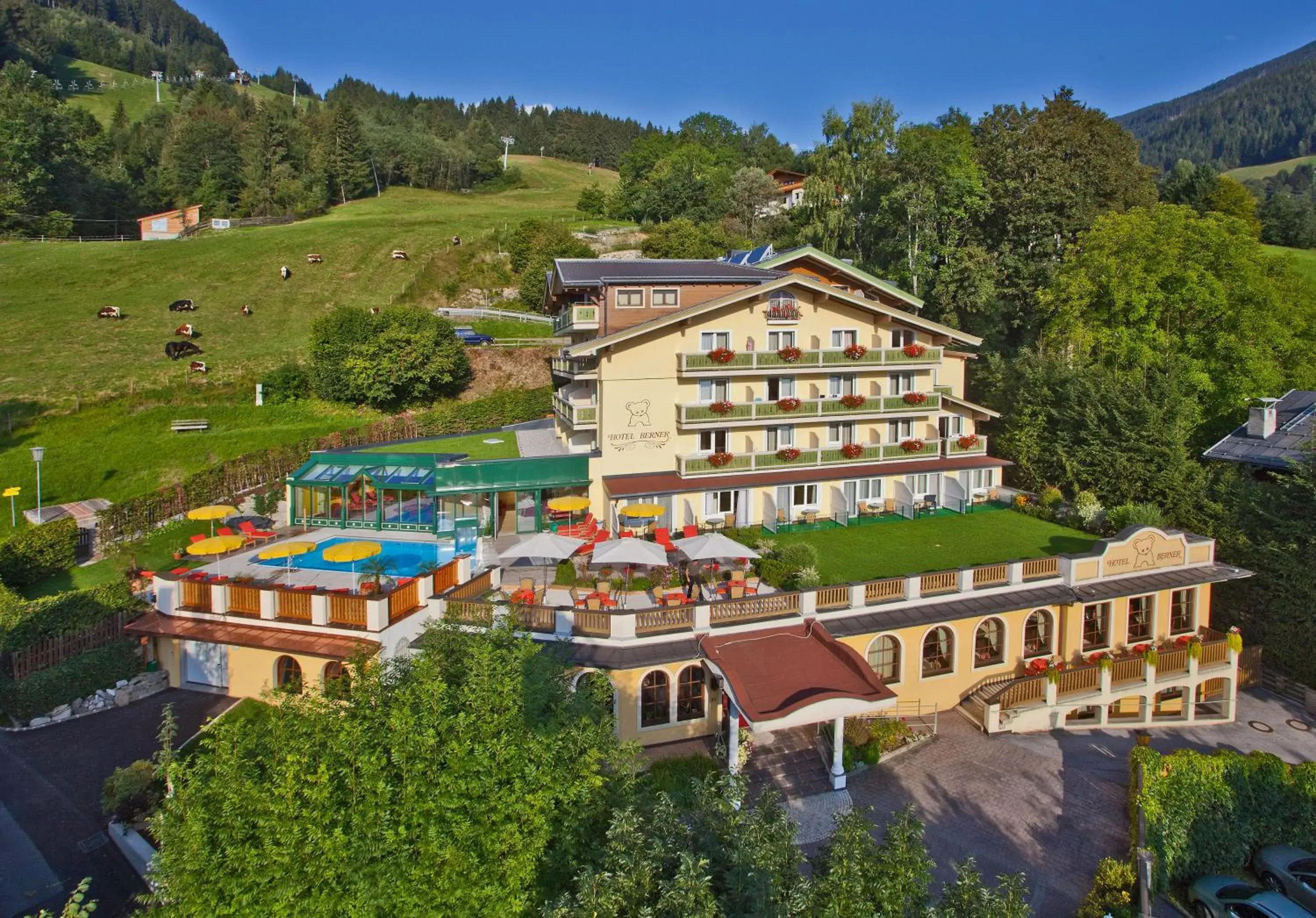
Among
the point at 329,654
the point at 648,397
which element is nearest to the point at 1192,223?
the point at 648,397

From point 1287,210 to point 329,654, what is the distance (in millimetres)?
92774

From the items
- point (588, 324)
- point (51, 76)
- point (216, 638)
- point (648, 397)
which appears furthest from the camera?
point (51, 76)

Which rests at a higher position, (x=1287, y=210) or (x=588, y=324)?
(x=1287, y=210)

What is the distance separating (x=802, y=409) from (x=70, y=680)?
84.4 feet

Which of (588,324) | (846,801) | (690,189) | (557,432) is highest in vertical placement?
(690,189)

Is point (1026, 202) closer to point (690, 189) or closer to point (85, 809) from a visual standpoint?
point (690, 189)

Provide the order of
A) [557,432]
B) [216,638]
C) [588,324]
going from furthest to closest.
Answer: [557,432], [588,324], [216,638]

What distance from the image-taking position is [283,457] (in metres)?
37.2

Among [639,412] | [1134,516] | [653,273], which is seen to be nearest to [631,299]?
[653,273]

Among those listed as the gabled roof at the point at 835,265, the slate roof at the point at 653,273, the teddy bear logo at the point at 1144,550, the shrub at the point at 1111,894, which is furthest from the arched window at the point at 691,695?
the gabled roof at the point at 835,265

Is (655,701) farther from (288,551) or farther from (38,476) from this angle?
(38,476)

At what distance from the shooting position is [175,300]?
2422 inches

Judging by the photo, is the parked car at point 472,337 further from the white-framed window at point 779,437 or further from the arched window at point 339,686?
the arched window at point 339,686

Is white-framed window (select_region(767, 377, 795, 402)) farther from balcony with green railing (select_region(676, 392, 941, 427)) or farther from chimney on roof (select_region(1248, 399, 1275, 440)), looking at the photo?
chimney on roof (select_region(1248, 399, 1275, 440))
